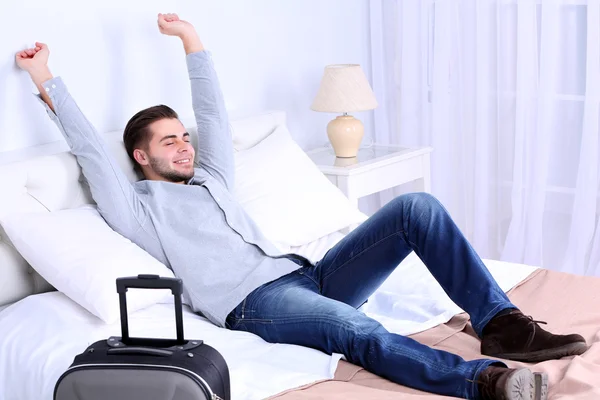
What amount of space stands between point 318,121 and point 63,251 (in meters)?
1.75

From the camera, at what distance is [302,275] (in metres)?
2.34

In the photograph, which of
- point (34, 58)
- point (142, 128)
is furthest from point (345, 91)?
point (34, 58)

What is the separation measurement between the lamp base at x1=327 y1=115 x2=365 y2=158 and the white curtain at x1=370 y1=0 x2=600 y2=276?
0.51 metres

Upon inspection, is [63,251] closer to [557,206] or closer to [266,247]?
[266,247]

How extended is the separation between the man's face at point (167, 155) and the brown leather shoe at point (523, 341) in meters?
0.97

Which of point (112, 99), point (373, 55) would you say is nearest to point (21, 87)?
point (112, 99)

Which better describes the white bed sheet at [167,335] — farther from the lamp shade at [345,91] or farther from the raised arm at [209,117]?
the lamp shade at [345,91]

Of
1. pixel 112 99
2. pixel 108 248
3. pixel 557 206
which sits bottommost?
pixel 557 206

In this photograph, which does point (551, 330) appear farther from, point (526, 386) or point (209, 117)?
point (209, 117)

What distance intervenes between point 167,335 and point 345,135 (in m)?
1.48

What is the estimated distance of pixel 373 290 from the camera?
231 cm

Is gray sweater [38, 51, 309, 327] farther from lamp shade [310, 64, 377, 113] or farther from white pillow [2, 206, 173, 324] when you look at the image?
lamp shade [310, 64, 377, 113]

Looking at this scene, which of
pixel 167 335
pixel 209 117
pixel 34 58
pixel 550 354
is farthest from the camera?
pixel 209 117

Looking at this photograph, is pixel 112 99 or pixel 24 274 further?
pixel 112 99
